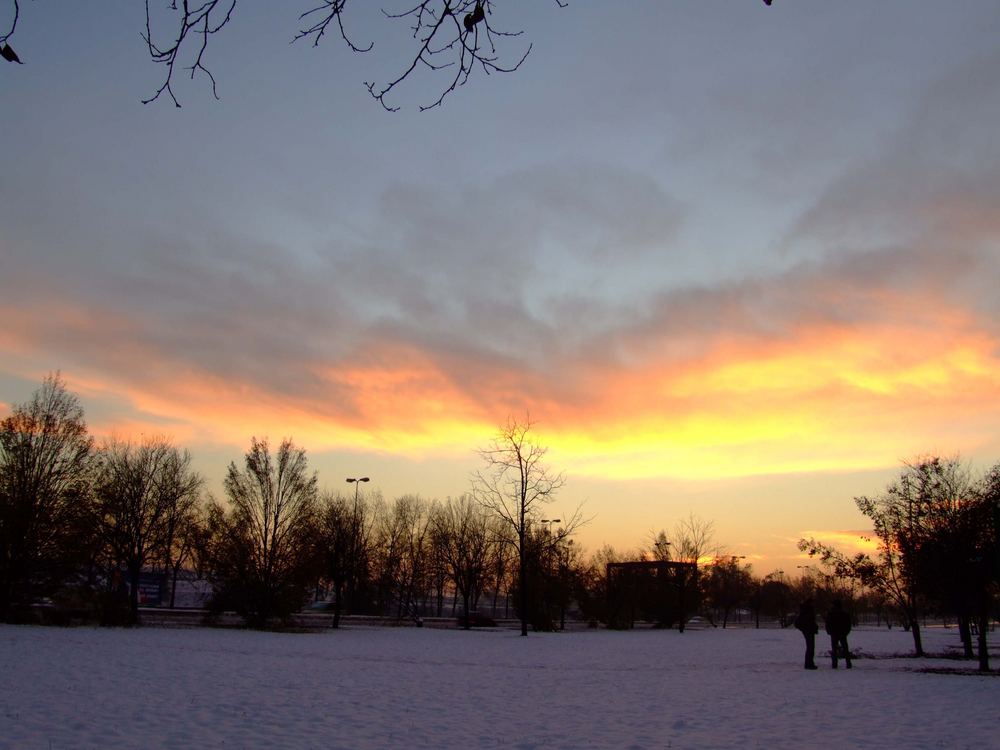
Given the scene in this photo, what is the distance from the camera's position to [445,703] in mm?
12297

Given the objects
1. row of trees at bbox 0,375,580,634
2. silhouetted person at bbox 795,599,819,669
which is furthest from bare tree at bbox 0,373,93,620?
silhouetted person at bbox 795,599,819,669

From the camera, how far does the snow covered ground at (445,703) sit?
29.9ft

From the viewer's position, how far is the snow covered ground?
9.10 metres

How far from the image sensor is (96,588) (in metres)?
31.2

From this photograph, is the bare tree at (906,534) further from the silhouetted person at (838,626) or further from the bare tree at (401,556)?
the bare tree at (401,556)

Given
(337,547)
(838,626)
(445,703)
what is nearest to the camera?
(445,703)

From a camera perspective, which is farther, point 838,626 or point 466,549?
point 466,549

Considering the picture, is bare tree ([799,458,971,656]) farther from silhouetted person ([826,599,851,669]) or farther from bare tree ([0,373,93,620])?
bare tree ([0,373,93,620])

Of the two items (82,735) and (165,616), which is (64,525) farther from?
(82,735)

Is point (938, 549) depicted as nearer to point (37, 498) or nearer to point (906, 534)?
point (906, 534)

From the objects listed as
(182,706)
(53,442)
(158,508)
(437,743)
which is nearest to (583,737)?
(437,743)

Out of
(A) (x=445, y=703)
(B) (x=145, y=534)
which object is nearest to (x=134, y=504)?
(B) (x=145, y=534)

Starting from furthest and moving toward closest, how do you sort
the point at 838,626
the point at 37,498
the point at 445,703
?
the point at 37,498, the point at 838,626, the point at 445,703

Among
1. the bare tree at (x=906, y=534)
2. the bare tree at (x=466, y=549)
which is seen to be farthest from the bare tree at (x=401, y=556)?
the bare tree at (x=906, y=534)
